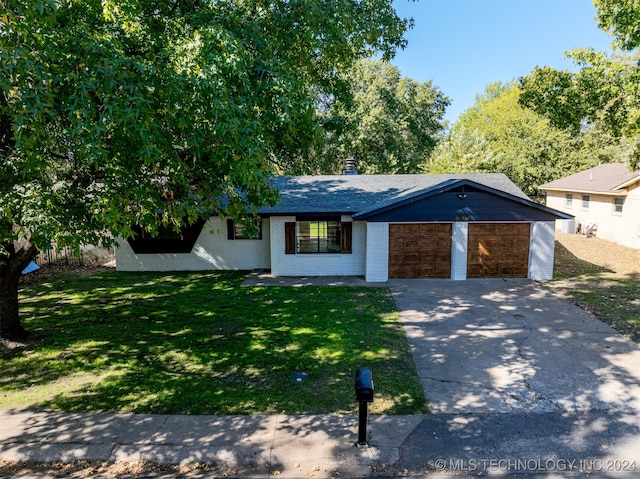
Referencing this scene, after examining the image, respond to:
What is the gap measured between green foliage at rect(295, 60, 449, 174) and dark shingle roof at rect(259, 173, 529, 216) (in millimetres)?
6640

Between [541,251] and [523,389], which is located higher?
[541,251]

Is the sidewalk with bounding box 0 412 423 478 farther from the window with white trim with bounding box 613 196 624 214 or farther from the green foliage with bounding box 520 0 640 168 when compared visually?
the window with white trim with bounding box 613 196 624 214

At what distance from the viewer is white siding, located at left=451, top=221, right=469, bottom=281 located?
48.1 feet

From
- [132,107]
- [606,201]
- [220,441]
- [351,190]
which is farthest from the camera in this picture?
[606,201]

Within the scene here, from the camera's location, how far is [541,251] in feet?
48.0

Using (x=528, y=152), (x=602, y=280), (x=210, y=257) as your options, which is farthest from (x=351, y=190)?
(x=528, y=152)

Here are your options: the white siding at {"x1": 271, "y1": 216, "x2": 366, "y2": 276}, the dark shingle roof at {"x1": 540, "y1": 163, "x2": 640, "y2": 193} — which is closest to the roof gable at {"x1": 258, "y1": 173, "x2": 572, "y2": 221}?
the white siding at {"x1": 271, "y1": 216, "x2": 366, "y2": 276}

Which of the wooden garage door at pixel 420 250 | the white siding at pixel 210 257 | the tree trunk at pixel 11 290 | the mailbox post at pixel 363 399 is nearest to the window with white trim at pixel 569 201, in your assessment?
the wooden garage door at pixel 420 250

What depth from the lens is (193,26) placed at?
7398 millimetres

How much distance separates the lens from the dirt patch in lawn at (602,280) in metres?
10.9

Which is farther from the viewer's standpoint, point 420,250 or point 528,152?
point 528,152

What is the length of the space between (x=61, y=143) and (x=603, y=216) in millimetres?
25340

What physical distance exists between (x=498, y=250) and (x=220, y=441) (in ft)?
39.5

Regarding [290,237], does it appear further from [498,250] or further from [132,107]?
[132,107]
